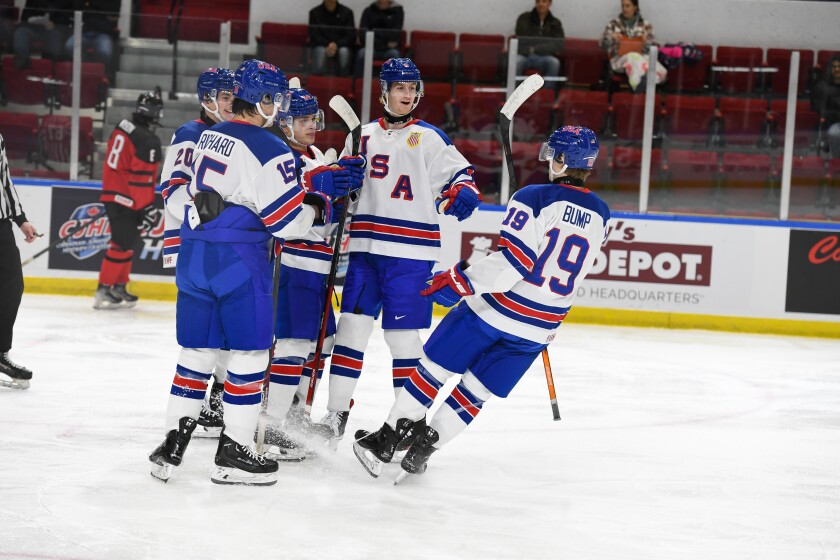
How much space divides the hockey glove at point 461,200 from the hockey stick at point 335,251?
1.16 feet

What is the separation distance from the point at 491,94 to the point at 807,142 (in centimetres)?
213

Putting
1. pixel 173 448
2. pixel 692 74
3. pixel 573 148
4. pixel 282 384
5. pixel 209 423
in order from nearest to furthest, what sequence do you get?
pixel 173 448 < pixel 573 148 < pixel 282 384 < pixel 209 423 < pixel 692 74

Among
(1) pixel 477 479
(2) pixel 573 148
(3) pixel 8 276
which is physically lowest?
(1) pixel 477 479

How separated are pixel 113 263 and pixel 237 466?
392 cm

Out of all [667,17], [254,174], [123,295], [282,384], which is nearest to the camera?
[254,174]

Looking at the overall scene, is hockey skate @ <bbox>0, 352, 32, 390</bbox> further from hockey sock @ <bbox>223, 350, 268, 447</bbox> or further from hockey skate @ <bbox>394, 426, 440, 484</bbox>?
hockey skate @ <bbox>394, 426, 440, 484</bbox>

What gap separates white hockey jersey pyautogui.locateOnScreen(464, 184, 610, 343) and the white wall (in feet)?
20.8

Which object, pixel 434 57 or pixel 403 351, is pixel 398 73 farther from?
pixel 434 57

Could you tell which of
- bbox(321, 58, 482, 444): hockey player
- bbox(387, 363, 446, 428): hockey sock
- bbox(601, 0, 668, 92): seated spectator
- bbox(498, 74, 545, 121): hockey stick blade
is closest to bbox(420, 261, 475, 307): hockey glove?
bbox(387, 363, 446, 428): hockey sock

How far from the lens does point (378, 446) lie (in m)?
3.43

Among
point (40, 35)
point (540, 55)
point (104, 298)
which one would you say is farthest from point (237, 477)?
point (40, 35)

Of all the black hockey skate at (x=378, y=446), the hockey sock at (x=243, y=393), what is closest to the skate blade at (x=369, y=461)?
the black hockey skate at (x=378, y=446)

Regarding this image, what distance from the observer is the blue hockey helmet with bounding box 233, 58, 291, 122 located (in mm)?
3148

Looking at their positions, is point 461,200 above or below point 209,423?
above
